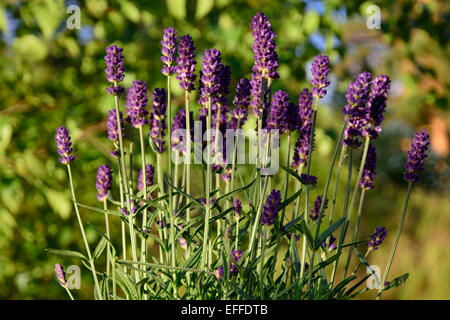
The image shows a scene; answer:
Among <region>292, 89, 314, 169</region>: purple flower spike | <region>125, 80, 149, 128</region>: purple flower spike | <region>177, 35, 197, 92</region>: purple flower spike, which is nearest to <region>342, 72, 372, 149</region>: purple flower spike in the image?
<region>292, 89, 314, 169</region>: purple flower spike

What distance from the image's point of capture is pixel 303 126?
1171 millimetres

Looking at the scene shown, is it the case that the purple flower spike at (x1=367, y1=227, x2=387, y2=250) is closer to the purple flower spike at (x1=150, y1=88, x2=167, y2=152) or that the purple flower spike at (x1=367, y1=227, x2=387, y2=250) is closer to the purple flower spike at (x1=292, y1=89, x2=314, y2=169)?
the purple flower spike at (x1=292, y1=89, x2=314, y2=169)

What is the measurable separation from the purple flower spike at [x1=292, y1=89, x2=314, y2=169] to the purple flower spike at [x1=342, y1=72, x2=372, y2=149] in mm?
108

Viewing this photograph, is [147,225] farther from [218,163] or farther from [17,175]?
[17,175]

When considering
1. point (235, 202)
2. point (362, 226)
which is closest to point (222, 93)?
point (235, 202)

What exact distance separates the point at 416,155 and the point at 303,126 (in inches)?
10.8

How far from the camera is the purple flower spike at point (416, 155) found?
106 centimetres

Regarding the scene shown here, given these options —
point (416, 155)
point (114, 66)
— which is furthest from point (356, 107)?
point (114, 66)

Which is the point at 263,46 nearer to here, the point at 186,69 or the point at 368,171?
the point at 186,69

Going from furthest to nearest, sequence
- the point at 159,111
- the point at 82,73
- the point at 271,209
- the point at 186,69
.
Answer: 1. the point at 82,73
2. the point at 159,111
3. the point at 186,69
4. the point at 271,209

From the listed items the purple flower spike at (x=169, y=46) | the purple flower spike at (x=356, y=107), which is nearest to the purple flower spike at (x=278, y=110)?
the purple flower spike at (x=356, y=107)

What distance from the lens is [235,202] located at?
1.12m

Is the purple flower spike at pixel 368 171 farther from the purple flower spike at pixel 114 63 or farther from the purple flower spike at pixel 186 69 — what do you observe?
the purple flower spike at pixel 114 63

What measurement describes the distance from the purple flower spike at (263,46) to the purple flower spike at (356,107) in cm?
18
